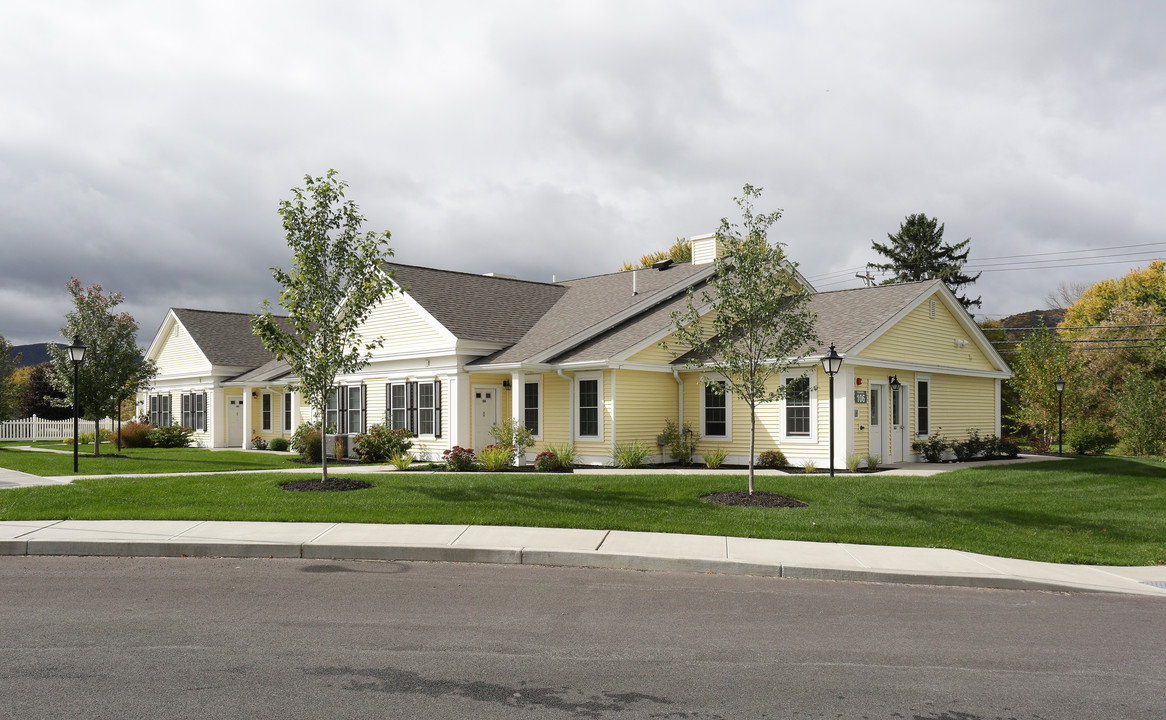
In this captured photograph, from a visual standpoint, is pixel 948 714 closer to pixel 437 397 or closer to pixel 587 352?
pixel 587 352

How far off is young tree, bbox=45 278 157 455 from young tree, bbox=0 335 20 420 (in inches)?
315

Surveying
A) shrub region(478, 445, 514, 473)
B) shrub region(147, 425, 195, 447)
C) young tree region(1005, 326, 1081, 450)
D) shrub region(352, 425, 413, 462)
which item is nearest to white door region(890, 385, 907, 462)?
shrub region(478, 445, 514, 473)

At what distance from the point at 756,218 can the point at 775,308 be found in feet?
5.36

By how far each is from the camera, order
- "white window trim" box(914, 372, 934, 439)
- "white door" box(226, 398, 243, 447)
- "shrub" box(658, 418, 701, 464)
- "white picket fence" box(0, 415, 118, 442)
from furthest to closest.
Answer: "white picket fence" box(0, 415, 118, 442) → "white door" box(226, 398, 243, 447) → "white window trim" box(914, 372, 934, 439) → "shrub" box(658, 418, 701, 464)

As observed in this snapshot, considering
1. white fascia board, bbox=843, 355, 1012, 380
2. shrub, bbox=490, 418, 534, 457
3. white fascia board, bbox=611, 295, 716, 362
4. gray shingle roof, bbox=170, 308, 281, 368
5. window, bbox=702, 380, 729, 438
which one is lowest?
shrub, bbox=490, 418, 534, 457

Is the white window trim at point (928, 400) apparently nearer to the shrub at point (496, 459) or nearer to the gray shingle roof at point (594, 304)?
the gray shingle roof at point (594, 304)

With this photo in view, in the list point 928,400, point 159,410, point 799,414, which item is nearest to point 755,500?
point 799,414

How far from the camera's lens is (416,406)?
26750mm

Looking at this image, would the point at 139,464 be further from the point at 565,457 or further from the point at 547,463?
the point at 565,457

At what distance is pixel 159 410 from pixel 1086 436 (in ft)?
130

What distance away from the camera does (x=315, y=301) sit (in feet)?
51.4

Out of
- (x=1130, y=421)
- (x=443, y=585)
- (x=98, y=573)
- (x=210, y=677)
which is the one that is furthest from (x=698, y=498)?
(x=1130, y=421)

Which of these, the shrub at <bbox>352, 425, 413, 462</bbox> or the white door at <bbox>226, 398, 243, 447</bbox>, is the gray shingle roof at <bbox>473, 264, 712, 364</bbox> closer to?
the shrub at <bbox>352, 425, 413, 462</bbox>

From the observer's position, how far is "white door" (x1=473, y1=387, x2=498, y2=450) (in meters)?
25.9
